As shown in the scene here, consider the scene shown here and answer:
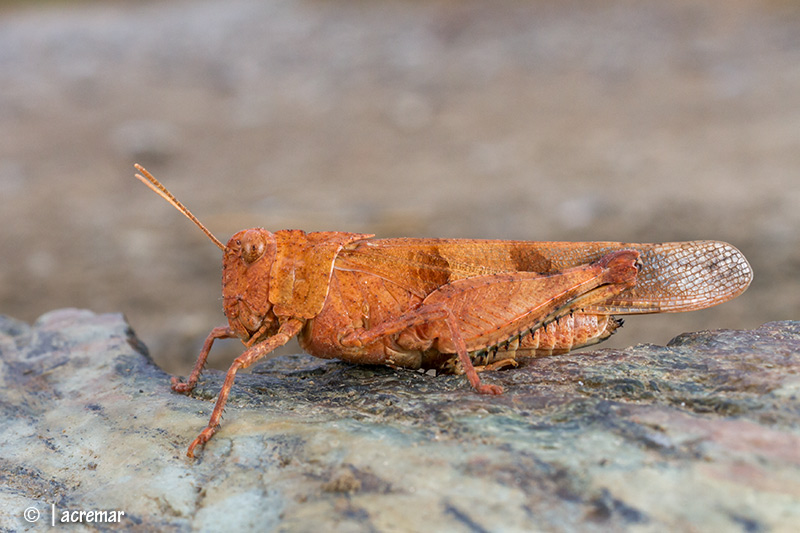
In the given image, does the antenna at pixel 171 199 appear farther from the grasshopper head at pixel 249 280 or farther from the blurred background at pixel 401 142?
the blurred background at pixel 401 142

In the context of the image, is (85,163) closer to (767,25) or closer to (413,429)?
(413,429)

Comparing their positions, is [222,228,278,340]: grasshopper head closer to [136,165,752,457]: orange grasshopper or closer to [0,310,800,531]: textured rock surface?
[136,165,752,457]: orange grasshopper

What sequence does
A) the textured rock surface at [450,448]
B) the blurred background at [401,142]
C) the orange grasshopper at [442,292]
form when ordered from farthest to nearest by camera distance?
the blurred background at [401,142] < the orange grasshopper at [442,292] < the textured rock surface at [450,448]

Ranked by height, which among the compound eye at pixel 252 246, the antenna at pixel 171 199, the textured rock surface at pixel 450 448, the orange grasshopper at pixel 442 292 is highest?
the antenna at pixel 171 199

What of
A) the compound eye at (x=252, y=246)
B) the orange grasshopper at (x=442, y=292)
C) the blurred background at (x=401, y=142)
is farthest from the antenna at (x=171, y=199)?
the blurred background at (x=401, y=142)

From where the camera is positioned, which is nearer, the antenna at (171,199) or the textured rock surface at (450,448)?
the textured rock surface at (450,448)

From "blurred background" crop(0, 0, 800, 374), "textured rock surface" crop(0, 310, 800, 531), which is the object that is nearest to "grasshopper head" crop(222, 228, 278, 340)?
"textured rock surface" crop(0, 310, 800, 531)

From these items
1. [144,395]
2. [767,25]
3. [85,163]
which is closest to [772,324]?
[144,395]

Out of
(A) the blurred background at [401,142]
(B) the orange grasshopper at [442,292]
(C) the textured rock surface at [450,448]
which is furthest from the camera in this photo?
(A) the blurred background at [401,142]

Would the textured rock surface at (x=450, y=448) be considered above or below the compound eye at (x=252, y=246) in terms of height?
below
